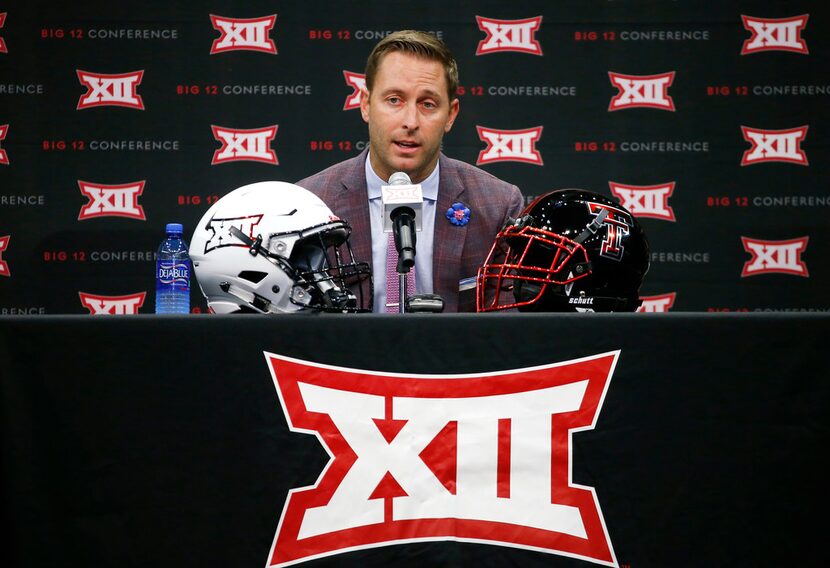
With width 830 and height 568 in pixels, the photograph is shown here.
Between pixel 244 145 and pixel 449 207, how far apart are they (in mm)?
1358

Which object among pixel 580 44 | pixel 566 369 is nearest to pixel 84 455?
pixel 566 369

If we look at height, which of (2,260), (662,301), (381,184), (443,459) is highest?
(381,184)

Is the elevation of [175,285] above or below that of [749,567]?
above

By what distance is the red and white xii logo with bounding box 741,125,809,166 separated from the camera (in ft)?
11.7

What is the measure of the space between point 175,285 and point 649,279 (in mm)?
2211

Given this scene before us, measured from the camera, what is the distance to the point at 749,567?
149 centimetres

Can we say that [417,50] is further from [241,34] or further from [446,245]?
[241,34]

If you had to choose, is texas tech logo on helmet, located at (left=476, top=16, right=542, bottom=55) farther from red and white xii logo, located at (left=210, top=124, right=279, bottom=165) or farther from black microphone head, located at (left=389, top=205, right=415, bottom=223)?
black microphone head, located at (left=389, top=205, right=415, bottom=223)

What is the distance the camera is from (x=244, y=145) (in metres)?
3.62

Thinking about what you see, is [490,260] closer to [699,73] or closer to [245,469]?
[245,469]

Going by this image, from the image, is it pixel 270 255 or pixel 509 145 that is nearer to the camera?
pixel 270 255

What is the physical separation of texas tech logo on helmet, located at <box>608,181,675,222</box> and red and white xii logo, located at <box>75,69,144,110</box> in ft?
7.39

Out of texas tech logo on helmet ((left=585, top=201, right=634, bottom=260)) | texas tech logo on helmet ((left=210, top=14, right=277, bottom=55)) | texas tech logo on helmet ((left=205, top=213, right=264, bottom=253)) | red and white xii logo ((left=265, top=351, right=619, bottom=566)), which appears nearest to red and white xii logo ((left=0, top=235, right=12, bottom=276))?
texas tech logo on helmet ((left=210, top=14, right=277, bottom=55))

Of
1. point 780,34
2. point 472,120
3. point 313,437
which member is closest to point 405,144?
point 472,120
